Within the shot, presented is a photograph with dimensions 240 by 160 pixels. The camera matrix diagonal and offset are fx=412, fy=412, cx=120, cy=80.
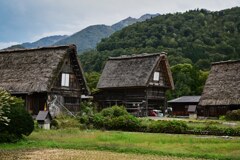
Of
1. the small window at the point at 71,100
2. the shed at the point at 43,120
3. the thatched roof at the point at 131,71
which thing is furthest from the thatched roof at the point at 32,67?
the thatched roof at the point at 131,71

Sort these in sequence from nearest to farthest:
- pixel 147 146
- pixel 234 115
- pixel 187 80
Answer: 1. pixel 147 146
2. pixel 234 115
3. pixel 187 80

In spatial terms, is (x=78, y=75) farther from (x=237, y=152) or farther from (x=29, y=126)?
(x=237, y=152)

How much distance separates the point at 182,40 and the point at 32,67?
218 ft

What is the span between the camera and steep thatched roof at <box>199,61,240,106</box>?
48.5 m

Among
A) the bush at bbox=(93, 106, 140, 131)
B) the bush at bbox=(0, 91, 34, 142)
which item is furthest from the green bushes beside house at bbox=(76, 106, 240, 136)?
the bush at bbox=(0, 91, 34, 142)

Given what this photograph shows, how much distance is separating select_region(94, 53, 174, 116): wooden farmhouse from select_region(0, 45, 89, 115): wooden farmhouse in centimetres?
939

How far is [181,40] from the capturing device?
103 m

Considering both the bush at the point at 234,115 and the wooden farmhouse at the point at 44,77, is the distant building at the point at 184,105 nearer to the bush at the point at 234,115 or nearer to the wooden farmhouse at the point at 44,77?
the bush at the point at 234,115

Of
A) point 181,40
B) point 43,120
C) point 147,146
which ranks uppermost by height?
point 181,40

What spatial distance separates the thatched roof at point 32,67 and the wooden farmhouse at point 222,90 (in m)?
18.1

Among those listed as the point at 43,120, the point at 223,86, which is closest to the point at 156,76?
the point at 223,86

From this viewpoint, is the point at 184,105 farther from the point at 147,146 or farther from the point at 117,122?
the point at 147,146

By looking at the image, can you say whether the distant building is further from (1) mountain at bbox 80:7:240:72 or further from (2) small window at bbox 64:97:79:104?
(1) mountain at bbox 80:7:240:72

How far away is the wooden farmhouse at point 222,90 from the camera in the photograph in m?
48.6
